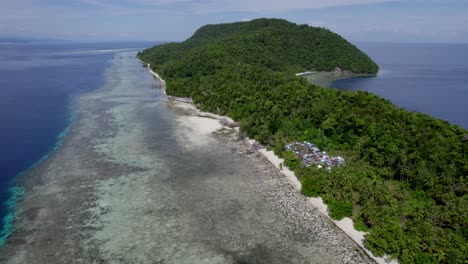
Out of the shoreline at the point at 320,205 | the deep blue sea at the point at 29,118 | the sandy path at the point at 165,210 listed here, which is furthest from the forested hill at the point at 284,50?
the shoreline at the point at 320,205

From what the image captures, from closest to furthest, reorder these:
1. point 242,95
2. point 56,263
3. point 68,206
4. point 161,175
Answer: point 56,263
point 68,206
point 161,175
point 242,95

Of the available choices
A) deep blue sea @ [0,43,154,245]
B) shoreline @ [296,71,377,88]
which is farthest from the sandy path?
shoreline @ [296,71,377,88]

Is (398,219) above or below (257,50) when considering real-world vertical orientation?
below

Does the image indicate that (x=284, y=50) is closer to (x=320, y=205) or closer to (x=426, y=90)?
(x=426, y=90)

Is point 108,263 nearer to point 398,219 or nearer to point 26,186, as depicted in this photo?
point 26,186

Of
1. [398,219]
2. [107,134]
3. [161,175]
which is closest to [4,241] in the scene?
[161,175]

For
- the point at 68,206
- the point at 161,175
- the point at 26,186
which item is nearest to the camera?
the point at 68,206

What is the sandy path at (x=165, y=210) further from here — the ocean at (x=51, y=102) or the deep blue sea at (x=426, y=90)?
the deep blue sea at (x=426, y=90)

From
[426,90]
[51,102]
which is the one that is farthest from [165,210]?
[426,90]
